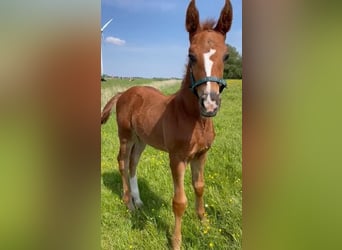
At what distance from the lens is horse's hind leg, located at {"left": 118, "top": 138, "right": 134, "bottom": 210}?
4.83ft

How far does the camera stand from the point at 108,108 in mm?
1451

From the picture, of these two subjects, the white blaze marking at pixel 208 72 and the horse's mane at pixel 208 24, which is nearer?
the white blaze marking at pixel 208 72

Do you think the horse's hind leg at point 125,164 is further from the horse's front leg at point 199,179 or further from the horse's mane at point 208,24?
the horse's mane at point 208,24

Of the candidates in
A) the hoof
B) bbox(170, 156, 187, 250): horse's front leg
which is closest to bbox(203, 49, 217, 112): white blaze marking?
bbox(170, 156, 187, 250): horse's front leg

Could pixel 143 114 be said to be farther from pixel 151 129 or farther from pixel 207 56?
pixel 207 56

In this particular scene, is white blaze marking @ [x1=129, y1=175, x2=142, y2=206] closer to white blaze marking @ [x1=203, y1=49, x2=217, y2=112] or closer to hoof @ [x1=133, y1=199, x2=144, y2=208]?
hoof @ [x1=133, y1=199, x2=144, y2=208]

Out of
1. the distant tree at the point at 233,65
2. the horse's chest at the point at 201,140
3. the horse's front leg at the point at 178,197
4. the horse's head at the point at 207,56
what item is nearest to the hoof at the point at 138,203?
the horse's front leg at the point at 178,197

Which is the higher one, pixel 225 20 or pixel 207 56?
pixel 225 20

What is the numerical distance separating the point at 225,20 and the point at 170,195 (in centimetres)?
72

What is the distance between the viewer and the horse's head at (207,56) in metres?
1.14

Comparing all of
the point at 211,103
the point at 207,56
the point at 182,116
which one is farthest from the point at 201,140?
the point at 207,56

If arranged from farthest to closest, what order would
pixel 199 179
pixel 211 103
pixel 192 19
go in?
pixel 199 179 → pixel 192 19 → pixel 211 103
